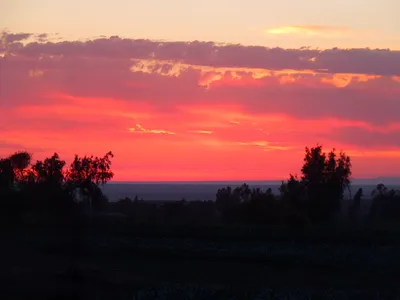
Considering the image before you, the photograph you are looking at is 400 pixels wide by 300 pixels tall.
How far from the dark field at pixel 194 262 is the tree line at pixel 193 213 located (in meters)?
3.98

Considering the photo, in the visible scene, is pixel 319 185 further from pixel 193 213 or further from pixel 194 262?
pixel 194 262

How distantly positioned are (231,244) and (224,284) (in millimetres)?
18059

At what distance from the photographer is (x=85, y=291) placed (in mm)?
35594

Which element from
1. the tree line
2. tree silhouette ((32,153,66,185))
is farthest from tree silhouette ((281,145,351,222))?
tree silhouette ((32,153,66,185))

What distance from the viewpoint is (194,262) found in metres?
51.6

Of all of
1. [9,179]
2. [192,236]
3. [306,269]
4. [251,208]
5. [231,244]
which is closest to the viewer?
[306,269]

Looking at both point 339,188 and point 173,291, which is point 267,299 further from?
point 339,188

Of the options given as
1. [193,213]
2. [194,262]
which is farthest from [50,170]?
[194,262]

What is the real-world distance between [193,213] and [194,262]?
48.7 metres

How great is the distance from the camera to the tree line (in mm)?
71062

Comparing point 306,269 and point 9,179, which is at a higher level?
point 9,179

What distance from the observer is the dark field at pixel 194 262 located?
3819 cm

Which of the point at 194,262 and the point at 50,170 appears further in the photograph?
the point at 50,170

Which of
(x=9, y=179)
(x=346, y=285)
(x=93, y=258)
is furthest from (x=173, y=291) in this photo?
(x=9, y=179)
